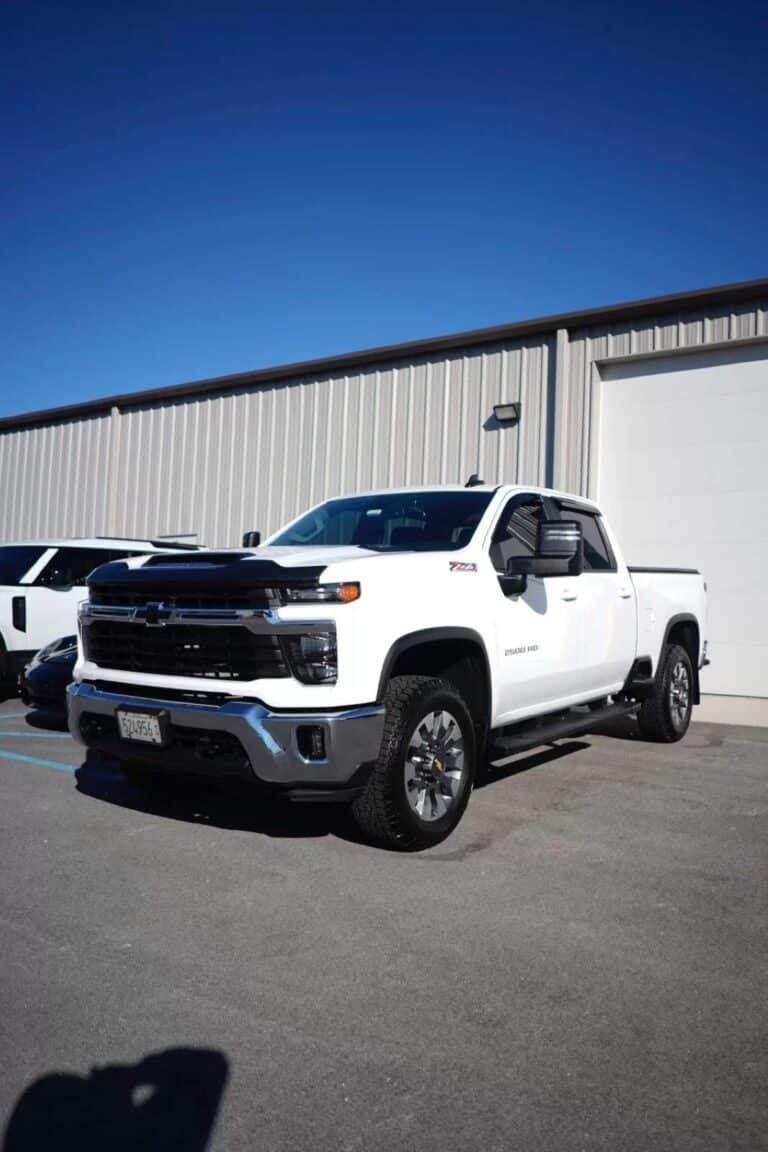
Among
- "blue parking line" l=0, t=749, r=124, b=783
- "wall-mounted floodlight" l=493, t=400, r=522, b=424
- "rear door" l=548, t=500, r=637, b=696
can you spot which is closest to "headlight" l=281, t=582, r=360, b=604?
"rear door" l=548, t=500, r=637, b=696

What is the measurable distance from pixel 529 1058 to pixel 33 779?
443 cm

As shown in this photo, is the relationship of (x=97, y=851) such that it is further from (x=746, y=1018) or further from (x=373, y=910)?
(x=746, y=1018)

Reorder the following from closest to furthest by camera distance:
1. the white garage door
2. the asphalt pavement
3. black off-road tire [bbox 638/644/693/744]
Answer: the asphalt pavement → black off-road tire [bbox 638/644/693/744] → the white garage door

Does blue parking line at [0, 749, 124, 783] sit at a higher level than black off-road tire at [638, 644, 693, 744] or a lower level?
lower

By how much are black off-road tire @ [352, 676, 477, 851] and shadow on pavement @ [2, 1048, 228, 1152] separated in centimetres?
180

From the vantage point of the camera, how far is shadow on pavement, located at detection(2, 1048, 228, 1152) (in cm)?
227

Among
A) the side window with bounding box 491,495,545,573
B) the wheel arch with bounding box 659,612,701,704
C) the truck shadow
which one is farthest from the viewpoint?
the wheel arch with bounding box 659,612,701,704

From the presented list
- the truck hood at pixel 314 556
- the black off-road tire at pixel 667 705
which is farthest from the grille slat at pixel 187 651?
the black off-road tire at pixel 667 705

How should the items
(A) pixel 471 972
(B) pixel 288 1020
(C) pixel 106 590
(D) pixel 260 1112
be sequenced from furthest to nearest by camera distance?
(C) pixel 106 590
(A) pixel 471 972
(B) pixel 288 1020
(D) pixel 260 1112

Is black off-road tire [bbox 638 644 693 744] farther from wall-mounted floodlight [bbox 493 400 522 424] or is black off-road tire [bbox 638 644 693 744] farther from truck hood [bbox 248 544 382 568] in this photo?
wall-mounted floodlight [bbox 493 400 522 424]

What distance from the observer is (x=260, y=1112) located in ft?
7.84

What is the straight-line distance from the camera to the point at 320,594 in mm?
4254

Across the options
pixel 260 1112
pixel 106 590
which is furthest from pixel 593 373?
pixel 260 1112

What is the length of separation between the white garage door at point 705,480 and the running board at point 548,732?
15.5ft
